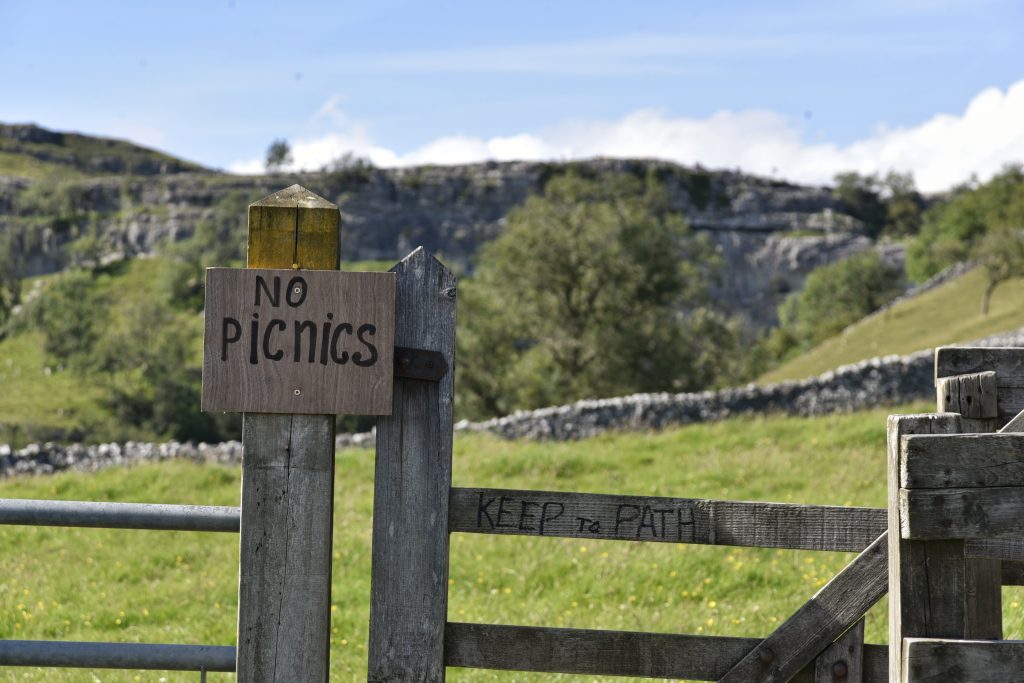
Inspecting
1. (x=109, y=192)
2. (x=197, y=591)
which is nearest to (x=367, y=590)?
(x=197, y=591)

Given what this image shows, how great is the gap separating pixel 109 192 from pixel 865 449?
14238 cm

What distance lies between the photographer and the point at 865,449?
11.6 m

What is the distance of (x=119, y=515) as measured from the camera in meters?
2.93

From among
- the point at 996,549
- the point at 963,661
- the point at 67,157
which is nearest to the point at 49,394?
the point at 996,549

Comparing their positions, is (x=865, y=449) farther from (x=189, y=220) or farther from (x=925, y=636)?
(x=189, y=220)

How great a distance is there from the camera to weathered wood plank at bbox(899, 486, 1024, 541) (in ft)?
7.29

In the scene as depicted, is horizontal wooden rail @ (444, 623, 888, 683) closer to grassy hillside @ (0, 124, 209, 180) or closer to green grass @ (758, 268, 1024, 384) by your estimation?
green grass @ (758, 268, 1024, 384)

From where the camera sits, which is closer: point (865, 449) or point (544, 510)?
point (544, 510)

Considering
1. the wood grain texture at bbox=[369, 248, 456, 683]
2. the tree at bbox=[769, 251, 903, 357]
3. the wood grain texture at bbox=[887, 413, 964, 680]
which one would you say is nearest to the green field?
the wood grain texture at bbox=[369, 248, 456, 683]

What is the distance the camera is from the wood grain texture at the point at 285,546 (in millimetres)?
2783

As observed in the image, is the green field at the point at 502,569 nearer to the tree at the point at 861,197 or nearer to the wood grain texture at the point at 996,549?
the wood grain texture at the point at 996,549

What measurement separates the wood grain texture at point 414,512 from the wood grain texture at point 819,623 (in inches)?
38.9

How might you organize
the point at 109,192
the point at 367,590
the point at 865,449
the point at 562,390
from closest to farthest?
1. the point at 367,590
2. the point at 865,449
3. the point at 562,390
4. the point at 109,192

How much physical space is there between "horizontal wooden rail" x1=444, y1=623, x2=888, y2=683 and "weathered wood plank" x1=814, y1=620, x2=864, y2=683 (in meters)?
0.37
